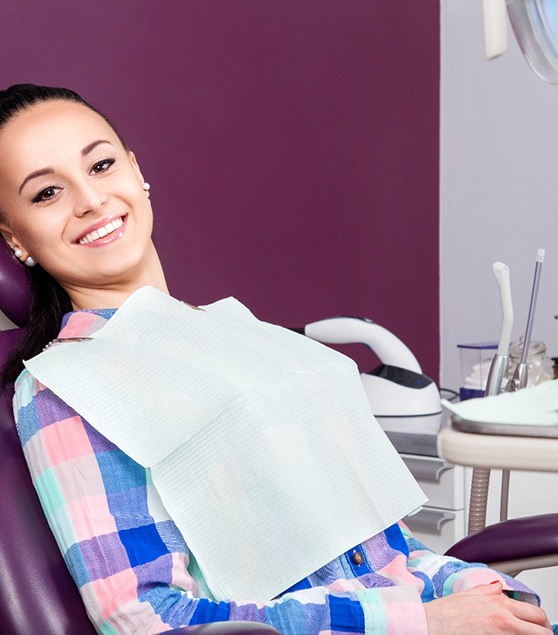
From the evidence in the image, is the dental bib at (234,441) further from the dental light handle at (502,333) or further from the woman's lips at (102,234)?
the dental light handle at (502,333)

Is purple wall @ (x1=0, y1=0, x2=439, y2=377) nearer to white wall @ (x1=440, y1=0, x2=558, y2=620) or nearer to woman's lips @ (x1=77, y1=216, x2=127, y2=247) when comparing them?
white wall @ (x1=440, y1=0, x2=558, y2=620)

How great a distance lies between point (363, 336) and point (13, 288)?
90cm

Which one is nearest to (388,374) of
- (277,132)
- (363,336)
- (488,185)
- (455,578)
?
(363,336)

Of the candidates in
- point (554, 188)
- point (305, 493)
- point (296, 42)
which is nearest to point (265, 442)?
point (305, 493)

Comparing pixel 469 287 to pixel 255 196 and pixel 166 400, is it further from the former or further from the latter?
pixel 166 400

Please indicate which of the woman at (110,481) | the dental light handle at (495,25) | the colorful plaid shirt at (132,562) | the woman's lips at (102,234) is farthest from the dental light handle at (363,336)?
the dental light handle at (495,25)

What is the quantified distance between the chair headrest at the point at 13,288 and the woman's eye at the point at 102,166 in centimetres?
17

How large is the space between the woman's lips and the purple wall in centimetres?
75

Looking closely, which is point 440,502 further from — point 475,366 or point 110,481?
point 110,481

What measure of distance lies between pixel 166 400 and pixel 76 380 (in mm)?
112

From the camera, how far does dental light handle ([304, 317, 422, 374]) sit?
6.74ft

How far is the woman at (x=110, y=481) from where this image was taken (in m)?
1.05

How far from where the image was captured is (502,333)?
1887 millimetres

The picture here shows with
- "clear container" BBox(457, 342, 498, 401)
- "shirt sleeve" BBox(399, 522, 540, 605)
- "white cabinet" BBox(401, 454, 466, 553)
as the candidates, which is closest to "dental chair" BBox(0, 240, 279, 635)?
"shirt sleeve" BBox(399, 522, 540, 605)
